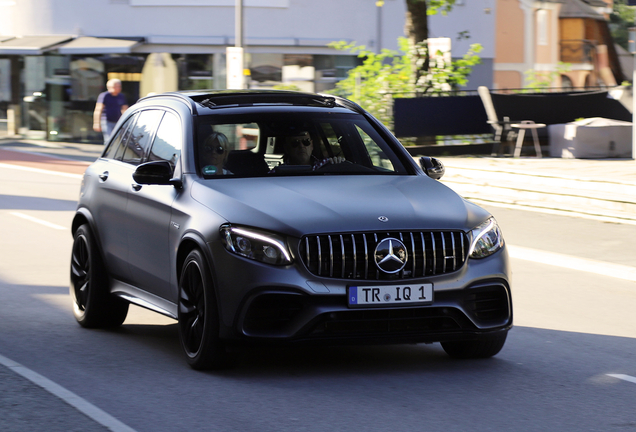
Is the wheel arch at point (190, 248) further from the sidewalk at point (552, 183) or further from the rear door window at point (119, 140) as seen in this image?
the sidewalk at point (552, 183)

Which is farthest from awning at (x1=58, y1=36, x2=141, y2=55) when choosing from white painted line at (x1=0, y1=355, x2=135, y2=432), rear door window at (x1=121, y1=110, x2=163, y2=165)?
white painted line at (x1=0, y1=355, x2=135, y2=432)

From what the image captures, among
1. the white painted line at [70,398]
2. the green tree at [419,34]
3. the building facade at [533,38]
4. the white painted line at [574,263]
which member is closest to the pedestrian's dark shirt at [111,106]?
the green tree at [419,34]

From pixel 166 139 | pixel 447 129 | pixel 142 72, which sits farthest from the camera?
pixel 142 72

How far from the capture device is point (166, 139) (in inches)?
273

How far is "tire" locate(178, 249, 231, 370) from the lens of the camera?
575 cm

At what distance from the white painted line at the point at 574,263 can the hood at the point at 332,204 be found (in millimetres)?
4512

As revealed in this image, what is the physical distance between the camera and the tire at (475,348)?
6.37 meters

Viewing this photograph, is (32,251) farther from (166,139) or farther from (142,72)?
(142,72)

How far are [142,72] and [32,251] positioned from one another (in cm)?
2480

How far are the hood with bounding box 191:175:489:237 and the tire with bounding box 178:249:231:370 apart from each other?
345 millimetres

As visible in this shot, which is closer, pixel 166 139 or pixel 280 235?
pixel 280 235

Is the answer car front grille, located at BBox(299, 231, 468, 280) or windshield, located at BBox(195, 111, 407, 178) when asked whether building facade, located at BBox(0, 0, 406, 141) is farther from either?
car front grille, located at BBox(299, 231, 468, 280)

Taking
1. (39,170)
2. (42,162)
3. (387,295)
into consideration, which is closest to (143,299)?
(387,295)


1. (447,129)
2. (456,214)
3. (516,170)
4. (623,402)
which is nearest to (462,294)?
(456,214)
